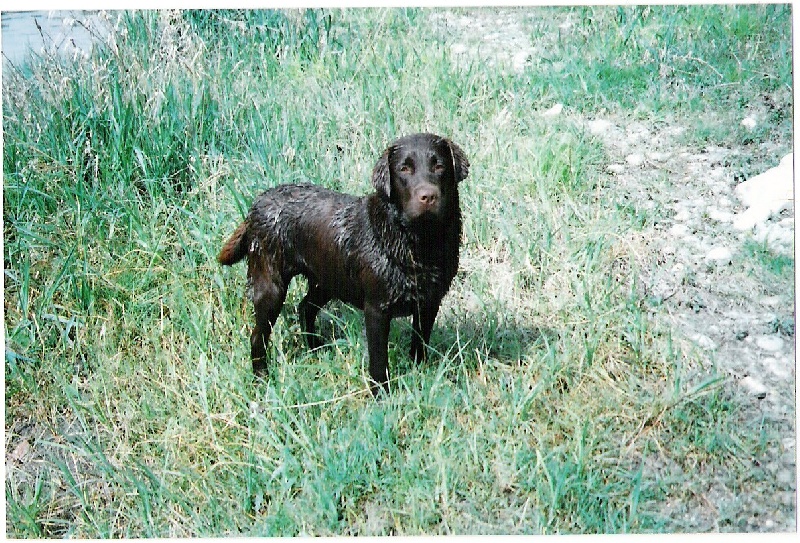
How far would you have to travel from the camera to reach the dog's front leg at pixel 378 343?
2.92 metres

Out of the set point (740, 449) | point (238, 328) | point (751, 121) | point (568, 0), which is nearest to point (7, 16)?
point (238, 328)

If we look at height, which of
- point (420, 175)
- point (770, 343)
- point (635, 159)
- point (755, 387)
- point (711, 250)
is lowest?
point (755, 387)

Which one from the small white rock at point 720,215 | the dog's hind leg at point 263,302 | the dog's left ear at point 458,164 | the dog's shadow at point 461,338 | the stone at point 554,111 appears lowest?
the dog's shadow at point 461,338

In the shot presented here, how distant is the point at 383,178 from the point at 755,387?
1469 millimetres

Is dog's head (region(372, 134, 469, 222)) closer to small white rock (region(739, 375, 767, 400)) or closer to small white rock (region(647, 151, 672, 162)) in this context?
small white rock (region(647, 151, 672, 162))

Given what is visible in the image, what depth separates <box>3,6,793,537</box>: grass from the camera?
285 centimetres

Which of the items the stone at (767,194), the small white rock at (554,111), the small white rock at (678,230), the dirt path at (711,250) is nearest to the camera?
the dirt path at (711,250)

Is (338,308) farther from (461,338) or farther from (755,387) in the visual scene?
(755,387)

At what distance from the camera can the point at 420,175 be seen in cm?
273

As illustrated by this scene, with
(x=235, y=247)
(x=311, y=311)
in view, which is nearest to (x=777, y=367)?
(x=311, y=311)

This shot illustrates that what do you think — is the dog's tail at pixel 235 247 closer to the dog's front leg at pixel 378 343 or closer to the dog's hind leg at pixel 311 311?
the dog's hind leg at pixel 311 311

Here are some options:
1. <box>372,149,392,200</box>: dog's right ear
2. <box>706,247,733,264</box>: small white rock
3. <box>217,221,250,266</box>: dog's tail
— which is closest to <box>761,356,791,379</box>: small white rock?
<box>706,247,733,264</box>: small white rock

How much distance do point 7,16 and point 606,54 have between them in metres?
2.26

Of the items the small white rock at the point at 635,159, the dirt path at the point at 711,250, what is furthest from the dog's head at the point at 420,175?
the small white rock at the point at 635,159
